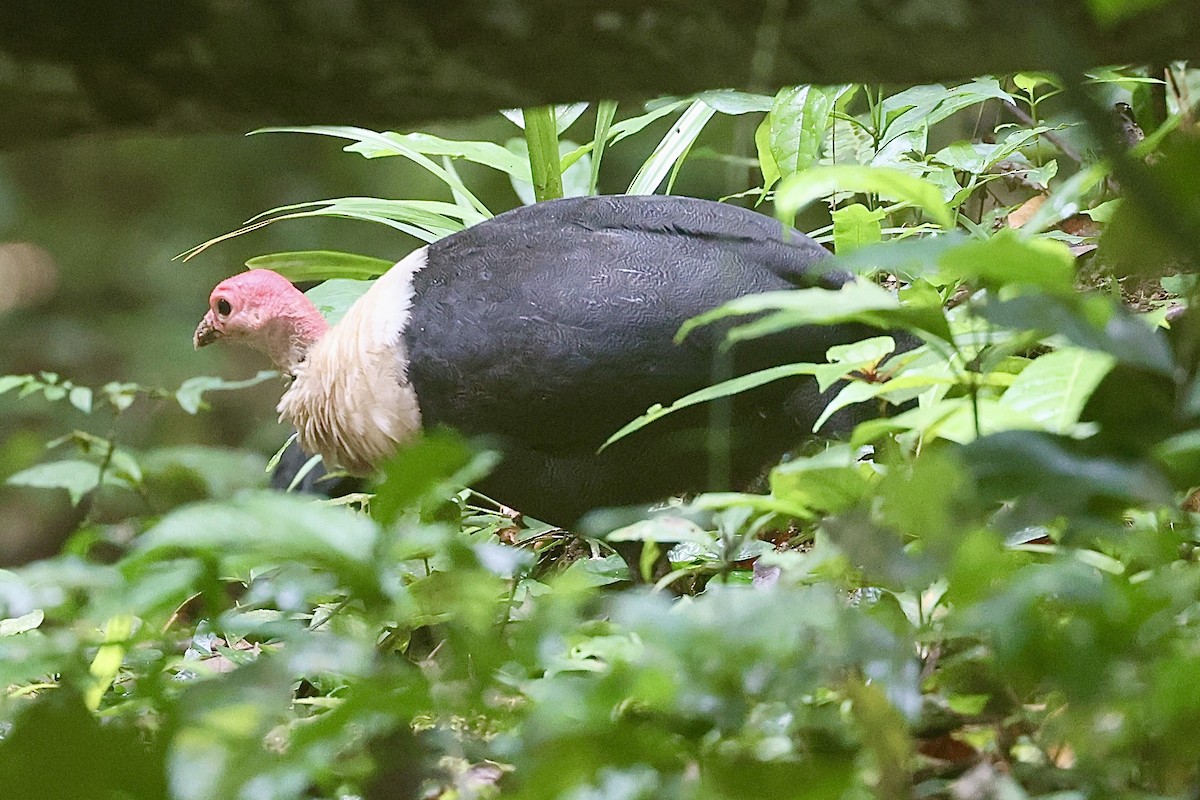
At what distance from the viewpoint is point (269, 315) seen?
1.99 metres

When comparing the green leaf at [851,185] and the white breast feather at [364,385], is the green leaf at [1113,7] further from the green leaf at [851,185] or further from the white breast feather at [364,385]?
the white breast feather at [364,385]

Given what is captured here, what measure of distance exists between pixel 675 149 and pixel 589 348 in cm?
65

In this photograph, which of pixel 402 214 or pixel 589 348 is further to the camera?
pixel 402 214

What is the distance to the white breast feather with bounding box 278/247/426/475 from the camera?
1.63 meters

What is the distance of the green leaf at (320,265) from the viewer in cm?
205

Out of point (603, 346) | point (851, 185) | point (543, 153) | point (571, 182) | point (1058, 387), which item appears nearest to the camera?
point (851, 185)

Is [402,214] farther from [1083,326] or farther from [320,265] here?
[1083,326]

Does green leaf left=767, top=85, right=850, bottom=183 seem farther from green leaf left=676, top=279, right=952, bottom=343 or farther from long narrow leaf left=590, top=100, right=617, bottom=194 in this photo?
green leaf left=676, top=279, right=952, bottom=343

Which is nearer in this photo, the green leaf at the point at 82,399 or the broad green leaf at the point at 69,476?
the broad green leaf at the point at 69,476

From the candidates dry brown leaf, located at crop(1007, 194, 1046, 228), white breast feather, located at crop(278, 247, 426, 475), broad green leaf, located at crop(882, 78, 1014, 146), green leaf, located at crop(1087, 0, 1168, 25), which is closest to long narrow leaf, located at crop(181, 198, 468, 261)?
white breast feather, located at crop(278, 247, 426, 475)

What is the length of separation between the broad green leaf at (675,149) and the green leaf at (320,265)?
0.47 meters

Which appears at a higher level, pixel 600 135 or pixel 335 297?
pixel 600 135

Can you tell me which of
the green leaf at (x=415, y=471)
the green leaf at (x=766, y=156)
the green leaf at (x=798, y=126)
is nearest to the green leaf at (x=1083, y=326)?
the green leaf at (x=415, y=471)

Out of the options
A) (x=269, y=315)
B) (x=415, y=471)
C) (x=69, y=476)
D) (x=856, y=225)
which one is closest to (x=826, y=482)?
(x=415, y=471)
